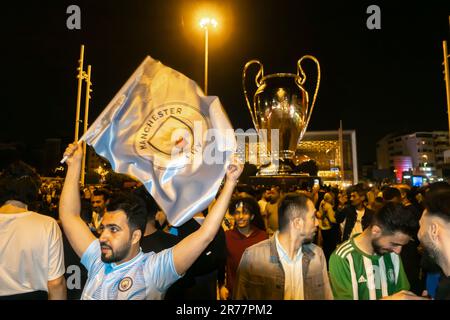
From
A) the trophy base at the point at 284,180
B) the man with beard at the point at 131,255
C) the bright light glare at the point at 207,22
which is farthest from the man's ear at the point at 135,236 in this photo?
the bright light glare at the point at 207,22

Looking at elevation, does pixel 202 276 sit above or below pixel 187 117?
below

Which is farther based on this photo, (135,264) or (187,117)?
(187,117)

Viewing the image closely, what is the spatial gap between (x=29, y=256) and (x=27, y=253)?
0.09 feet

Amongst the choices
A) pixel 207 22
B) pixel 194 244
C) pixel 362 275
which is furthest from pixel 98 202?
pixel 207 22

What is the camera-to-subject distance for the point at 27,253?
8.95 ft

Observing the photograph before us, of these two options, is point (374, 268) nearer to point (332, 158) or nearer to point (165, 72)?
point (165, 72)

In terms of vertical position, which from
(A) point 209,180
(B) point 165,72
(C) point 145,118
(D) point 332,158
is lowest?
(A) point 209,180

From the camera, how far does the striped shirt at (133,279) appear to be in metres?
2.19

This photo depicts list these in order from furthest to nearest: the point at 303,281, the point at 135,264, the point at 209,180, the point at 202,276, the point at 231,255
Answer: the point at 231,255 → the point at 202,276 → the point at 209,180 → the point at 303,281 → the point at 135,264

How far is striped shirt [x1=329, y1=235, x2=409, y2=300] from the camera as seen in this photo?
2.67 m

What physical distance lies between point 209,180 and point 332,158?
37895mm

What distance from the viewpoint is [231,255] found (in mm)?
3982

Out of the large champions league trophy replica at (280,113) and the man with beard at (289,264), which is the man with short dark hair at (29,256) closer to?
the man with beard at (289,264)
